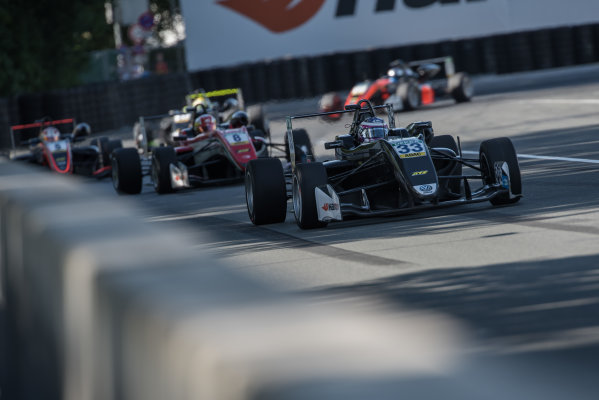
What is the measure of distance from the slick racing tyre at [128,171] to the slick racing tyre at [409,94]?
40.8 ft

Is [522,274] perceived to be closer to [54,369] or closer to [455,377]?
[54,369]

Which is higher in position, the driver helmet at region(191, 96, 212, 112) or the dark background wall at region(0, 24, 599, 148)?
the dark background wall at region(0, 24, 599, 148)

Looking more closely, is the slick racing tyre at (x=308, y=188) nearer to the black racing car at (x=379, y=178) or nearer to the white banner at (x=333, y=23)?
the black racing car at (x=379, y=178)

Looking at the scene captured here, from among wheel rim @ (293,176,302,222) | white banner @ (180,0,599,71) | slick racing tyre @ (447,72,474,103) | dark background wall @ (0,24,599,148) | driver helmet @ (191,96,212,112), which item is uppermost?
white banner @ (180,0,599,71)

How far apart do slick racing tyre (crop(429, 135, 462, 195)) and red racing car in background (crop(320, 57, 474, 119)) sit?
592 inches

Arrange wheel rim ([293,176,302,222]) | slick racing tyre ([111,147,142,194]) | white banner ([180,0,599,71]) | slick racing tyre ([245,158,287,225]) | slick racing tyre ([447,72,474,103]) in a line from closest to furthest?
1. wheel rim ([293,176,302,222])
2. slick racing tyre ([245,158,287,225])
3. slick racing tyre ([111,147,142,194])
4. slick racing tyre ([447,72,474,103])
5. white banner ([180,0,599,71])

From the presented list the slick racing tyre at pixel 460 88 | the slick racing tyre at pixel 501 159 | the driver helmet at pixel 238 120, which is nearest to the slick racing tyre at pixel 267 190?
the slick racing tyre at pixel 501 159

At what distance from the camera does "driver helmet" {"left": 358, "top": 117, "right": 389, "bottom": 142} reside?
11633 millimetres

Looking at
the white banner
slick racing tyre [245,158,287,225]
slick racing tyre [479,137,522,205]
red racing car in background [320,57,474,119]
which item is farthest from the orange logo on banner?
slick racing tyre [479,137,522,205]

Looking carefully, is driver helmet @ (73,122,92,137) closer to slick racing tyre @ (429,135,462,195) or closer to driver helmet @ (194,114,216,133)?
driver helmet @ (194,114,216,133)

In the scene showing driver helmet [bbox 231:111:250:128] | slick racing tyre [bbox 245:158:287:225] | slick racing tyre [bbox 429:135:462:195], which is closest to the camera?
slick racing tyre [bbox 245:158:287:225]

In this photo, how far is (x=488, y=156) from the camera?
1075cm

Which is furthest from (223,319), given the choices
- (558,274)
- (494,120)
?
(494,120)

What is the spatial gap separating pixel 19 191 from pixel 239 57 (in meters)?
38.3
